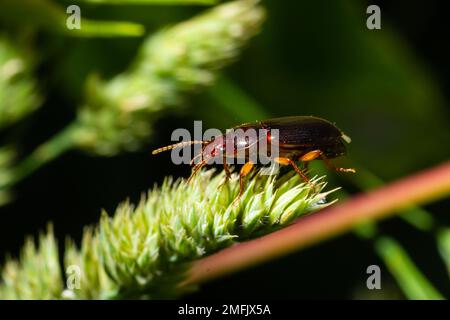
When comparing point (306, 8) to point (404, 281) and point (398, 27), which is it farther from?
point (404, 281)

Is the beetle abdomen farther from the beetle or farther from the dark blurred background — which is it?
the dark blurred background

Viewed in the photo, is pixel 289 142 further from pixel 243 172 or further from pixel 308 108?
pixel 308 108

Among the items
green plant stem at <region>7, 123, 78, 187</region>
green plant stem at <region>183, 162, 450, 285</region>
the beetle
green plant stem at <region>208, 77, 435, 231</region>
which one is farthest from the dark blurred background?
the beetle

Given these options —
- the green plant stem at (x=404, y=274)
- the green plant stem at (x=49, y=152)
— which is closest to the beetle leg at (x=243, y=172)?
the green plant stem at (x=404, y=274)

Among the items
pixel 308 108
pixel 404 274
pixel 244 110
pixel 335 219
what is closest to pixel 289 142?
pixel 335 219
